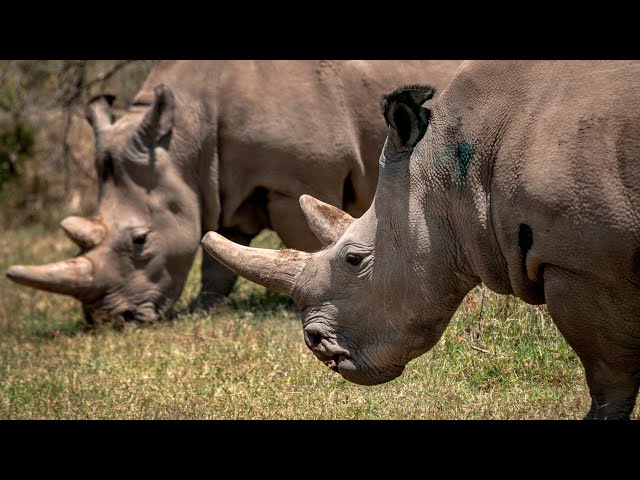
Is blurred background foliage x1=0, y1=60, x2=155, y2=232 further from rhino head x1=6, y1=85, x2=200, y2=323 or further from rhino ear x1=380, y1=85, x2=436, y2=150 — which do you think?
rhino ear x1=380, y1=85, x2=436, y2=150

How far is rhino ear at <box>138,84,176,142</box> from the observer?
29.7ft

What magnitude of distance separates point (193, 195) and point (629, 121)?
5.32 meters

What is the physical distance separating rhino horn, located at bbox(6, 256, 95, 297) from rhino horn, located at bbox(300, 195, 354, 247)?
3835 mm

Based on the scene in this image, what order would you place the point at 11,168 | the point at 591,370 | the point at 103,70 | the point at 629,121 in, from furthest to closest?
the point at 103,70
the point at 11,168
the point at 591,370
the point at 629,121

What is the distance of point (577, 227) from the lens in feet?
14.5

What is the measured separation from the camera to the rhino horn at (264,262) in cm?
562

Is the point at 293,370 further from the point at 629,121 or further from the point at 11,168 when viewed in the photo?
the point at 11,168

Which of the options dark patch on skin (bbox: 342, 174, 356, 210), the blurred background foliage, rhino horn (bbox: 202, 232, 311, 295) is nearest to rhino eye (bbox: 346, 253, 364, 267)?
rhino horn (bbox: 202, 232, 311, 295)

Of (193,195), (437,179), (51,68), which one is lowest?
(51,68)

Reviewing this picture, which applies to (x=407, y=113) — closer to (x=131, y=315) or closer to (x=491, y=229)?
Answer: (x=491, y=229)

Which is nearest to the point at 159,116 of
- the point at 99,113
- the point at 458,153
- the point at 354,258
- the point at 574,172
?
the point at 99,113

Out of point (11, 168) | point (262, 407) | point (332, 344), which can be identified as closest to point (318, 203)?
point (332, 344)

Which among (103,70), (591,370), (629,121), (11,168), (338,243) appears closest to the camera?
(629,121)

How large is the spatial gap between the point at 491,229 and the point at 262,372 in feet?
8.40
